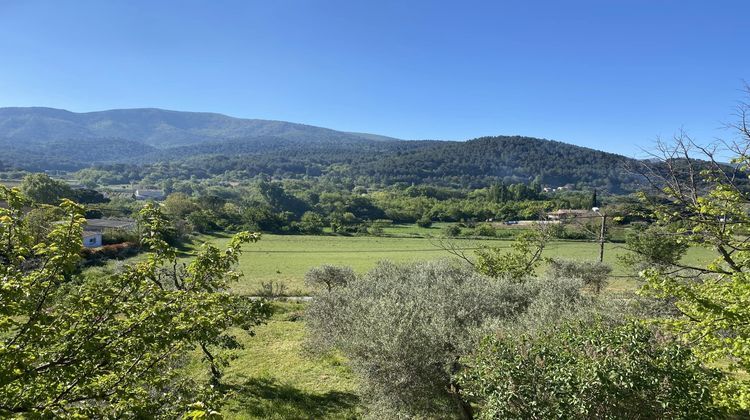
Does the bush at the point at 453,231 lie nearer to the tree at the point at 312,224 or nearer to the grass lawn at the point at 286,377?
the tree at the point at 312,224

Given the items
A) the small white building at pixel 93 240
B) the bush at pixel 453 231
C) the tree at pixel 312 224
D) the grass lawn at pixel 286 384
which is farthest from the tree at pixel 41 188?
the grass lawn at pixel 286 384

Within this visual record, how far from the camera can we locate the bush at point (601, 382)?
745 cm

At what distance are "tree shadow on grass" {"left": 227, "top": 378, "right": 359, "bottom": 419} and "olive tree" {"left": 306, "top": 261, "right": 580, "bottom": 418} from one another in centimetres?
220

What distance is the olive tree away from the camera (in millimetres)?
11641

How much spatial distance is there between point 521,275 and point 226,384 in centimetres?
1847

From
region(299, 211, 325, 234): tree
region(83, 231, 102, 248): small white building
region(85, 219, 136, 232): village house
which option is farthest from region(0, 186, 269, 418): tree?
region(299, 211, 325, 234): tree

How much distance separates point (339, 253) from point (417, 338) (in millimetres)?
61160

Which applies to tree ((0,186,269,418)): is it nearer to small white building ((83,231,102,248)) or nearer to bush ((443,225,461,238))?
small white building ((83,231,102,248))

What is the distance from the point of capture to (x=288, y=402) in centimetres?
1669

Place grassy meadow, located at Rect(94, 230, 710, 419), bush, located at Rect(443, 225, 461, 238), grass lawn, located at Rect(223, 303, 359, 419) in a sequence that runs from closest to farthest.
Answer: grass lawn, located at Rect(223, 303, 359, 419), grassy meadow, located at Rect(94, 230, 710, 419), bush, located at Rect(443, 225, 461, 238)

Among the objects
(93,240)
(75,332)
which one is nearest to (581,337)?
(75,332)

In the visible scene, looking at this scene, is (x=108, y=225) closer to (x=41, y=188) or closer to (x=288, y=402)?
(x=41, y=188)

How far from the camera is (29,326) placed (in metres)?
6.43

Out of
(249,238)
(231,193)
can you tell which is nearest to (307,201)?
(231,193)
